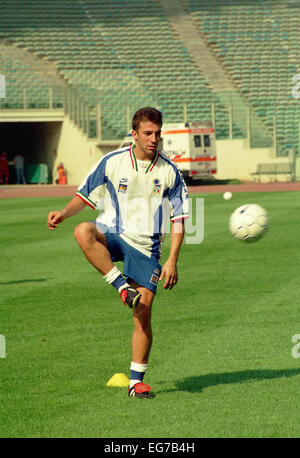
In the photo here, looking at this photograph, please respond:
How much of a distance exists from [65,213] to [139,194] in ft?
1.90

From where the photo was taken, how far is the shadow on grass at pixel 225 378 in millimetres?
6215

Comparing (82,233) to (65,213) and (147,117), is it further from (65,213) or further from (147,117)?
(147,117)

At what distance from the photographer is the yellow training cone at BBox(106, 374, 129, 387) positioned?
630cm

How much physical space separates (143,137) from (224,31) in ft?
154

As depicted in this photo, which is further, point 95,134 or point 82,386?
point 95,134

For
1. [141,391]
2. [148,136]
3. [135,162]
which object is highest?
[148,136]

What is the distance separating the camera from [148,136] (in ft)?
19.7

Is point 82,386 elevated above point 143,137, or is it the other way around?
point 143,137

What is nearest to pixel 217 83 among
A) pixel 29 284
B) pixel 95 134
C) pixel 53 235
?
pixel 95 134

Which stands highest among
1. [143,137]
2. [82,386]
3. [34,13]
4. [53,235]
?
[34,13]

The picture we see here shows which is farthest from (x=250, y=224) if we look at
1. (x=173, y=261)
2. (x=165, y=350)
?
(x=173, y=261)

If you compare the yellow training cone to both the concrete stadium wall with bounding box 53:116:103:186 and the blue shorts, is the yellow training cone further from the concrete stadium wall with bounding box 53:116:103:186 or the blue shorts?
the concrete stadium wall with bounding box 53:116:103:186

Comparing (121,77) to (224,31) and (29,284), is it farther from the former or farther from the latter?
(29,284)
